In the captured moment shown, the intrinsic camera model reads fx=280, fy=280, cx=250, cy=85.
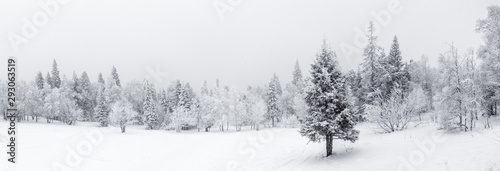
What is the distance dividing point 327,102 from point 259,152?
44.1ft

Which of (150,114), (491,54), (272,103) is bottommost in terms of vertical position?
(150,114)

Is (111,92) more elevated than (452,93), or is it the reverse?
(111,92)

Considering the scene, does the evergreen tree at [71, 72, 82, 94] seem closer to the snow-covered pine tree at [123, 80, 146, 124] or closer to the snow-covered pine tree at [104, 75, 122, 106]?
the snow-covered pine tree at [104, 75, 122, 106]

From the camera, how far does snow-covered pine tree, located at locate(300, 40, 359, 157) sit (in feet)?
67.4

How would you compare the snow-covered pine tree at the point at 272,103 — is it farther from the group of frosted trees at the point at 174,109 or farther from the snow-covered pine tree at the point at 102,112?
the snow-covered pine tree at the point at 102,112

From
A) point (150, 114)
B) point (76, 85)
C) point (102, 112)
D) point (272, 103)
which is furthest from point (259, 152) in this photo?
point (76, 85)

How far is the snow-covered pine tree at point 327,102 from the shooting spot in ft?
67.4

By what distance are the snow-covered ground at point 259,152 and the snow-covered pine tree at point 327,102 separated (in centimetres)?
217

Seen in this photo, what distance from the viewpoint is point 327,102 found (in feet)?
68.8

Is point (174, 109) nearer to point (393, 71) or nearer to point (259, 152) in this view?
point (259, 152)

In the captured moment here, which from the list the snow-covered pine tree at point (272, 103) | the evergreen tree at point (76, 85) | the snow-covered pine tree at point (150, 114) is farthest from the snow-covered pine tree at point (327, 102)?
the evergreen tree at point (76, 85)

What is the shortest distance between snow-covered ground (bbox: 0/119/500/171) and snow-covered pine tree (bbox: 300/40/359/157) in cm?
217

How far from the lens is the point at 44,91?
214ft

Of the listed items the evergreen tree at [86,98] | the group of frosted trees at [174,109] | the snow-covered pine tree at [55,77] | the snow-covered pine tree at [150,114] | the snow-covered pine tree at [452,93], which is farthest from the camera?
the snow-covered pine tree at [55,77]
